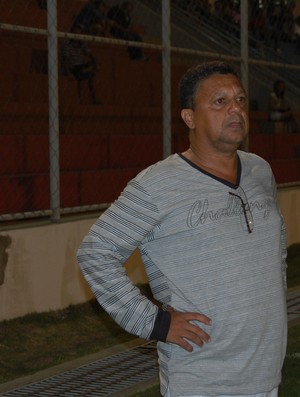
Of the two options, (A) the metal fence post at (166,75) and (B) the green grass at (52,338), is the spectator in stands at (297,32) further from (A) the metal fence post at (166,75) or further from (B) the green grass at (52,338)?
(B) the green grass at (52,338)

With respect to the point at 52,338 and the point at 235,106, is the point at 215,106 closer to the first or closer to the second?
the point at 235,106

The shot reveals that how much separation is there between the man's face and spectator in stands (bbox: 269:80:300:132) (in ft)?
33.9

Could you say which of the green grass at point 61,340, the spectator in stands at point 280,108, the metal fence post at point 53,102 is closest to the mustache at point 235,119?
the green grass at point 61,340

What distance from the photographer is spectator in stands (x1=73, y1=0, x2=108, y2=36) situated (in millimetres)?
10305

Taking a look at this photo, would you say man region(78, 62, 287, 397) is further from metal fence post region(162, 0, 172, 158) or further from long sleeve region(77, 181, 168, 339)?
metal fence post region(162, 0, 172, 158)

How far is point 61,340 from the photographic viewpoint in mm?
6969

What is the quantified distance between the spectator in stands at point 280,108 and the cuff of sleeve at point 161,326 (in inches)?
417

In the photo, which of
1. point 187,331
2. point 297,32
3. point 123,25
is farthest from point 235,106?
point 297,32

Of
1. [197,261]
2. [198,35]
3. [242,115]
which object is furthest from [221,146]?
Answer: [198,35]

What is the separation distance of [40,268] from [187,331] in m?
4.68

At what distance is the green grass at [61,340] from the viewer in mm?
6125

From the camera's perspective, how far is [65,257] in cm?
768

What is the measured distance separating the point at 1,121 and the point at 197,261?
633 cm

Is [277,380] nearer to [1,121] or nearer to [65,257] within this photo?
[65,257]
